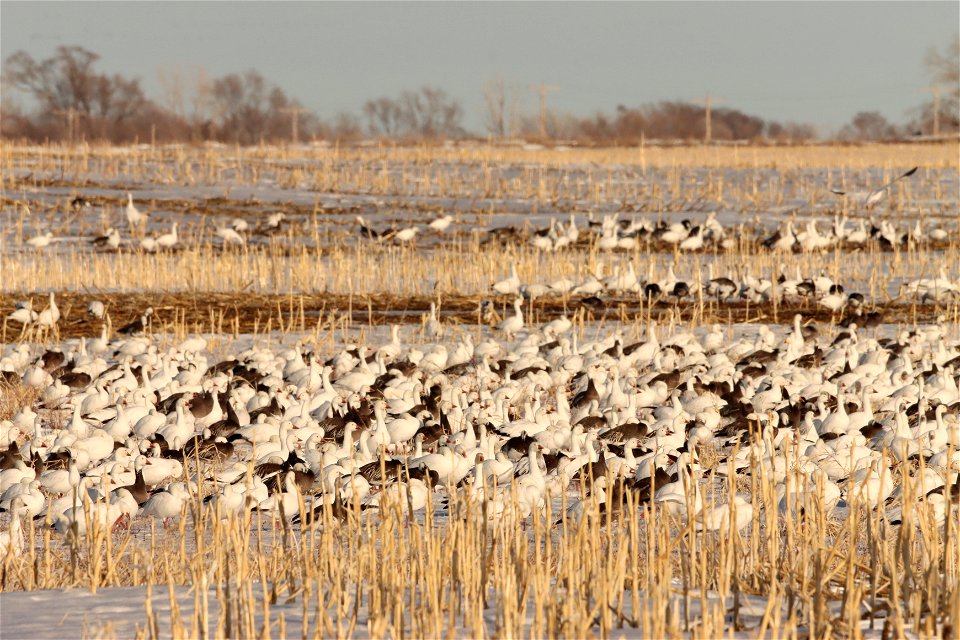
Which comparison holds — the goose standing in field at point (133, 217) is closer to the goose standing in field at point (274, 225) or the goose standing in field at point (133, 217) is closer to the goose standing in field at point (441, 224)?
the goose standing in field at point (274, 225)

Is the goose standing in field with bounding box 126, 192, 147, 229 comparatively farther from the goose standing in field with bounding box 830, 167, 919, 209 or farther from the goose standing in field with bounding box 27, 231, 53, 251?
the goose standing in field with bounding box 830, 167, 919, 209

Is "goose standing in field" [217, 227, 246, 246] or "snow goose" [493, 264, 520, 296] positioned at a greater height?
"goose standing in field" [217, 227, 246, 246]

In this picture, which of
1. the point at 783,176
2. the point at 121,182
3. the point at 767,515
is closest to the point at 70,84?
the point at 121,182

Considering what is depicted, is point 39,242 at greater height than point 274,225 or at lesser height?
lesser

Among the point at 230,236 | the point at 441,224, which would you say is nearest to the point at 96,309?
the point at 230,236

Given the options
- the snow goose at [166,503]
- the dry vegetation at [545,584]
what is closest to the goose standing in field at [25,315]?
the snow goose at [166,503]

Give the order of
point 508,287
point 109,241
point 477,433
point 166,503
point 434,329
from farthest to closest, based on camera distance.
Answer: point 109,241, point 508,287, point 434,329, point 477,433, point 166,503

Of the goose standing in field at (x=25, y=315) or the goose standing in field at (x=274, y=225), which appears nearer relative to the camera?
the goose standing in field at (x=25, y=315)

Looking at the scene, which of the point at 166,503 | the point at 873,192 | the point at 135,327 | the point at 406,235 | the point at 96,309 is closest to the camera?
the point at 166,503

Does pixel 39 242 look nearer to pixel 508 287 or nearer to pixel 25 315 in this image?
pixel 25 315

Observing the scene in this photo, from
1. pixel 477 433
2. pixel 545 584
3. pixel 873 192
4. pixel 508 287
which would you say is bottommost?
pixel 477 433

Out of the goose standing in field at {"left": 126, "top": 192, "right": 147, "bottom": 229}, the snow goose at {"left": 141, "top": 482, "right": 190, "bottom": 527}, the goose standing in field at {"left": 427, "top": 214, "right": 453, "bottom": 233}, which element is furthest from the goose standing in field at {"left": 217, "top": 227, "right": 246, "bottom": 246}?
the snow goose at {"left": 141, "top": 482, "right": 190, "bottom": 527}

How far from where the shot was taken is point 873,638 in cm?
431

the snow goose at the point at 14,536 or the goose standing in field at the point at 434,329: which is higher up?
the goose standing in field at the point at 434,329
